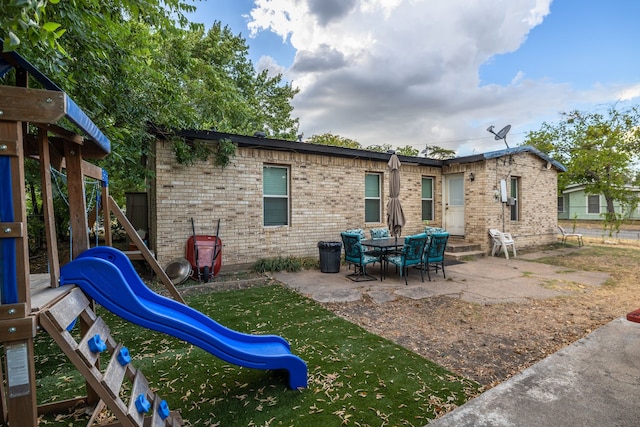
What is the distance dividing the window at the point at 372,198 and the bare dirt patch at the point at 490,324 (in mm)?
4712

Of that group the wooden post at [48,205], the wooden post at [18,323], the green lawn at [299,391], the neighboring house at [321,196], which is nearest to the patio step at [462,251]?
the neighboring house at [321,196]

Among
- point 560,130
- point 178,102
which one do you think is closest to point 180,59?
point 178,102

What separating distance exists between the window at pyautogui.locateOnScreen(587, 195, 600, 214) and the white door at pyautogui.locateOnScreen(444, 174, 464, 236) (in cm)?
2382

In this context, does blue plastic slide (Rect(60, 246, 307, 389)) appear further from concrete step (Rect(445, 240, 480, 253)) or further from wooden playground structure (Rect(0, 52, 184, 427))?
concrete step (Rect(445, 240, 480, 253))

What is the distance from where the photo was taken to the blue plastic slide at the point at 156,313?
1983mm

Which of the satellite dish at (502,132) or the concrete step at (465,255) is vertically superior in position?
the satellite dish at (502,132)

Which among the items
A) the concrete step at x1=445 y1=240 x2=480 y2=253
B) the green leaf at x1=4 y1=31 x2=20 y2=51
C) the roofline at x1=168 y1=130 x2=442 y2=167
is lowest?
the concrete step at x1=445 y1=240 x2=480 y2=253

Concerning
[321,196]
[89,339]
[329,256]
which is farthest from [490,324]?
[321,196]

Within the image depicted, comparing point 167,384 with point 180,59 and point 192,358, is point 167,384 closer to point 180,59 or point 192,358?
point 192,358

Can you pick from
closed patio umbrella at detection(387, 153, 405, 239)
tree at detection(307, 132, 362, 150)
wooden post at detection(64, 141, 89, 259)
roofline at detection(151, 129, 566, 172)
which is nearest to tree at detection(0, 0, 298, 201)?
roofline at detection(151, 129, 566, 172)

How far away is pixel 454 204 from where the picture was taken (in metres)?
11.5

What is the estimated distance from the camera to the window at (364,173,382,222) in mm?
10008

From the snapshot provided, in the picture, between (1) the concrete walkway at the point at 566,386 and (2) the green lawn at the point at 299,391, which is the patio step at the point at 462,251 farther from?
(2) the green lawn at the point at 299,391

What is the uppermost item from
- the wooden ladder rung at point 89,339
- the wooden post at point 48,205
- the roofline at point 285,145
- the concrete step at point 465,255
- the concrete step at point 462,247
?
the roofline at point 285,145
